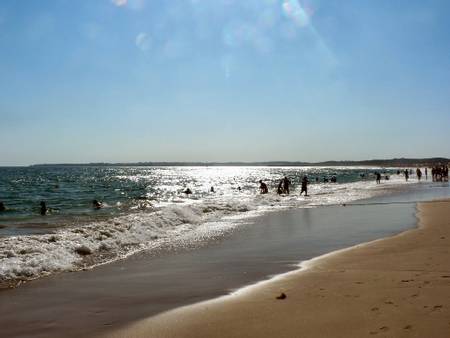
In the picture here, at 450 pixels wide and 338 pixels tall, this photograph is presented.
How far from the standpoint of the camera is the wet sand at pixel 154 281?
22.7 feet

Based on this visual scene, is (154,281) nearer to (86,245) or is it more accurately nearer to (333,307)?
(333,307)

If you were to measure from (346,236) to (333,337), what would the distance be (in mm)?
10363

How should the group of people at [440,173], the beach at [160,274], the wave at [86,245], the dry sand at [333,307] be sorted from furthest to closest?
1. the group of people at [440,173]
2. the wave at [86,245]
3. the beach at [160,274]
4. the dry sand at [333,307]

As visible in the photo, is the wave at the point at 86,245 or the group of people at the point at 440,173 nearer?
the wave at the point at 86,245

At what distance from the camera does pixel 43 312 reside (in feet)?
24.2

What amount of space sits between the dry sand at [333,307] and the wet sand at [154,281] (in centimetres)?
61

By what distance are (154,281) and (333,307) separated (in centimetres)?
399

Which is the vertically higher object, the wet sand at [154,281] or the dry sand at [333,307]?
the dry sand at [333,307]

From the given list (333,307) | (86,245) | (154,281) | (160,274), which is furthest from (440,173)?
(333,307)

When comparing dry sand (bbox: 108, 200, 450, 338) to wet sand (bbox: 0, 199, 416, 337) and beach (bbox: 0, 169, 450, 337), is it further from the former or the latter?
wet sand (bbox: 0, 199, 416, 337)

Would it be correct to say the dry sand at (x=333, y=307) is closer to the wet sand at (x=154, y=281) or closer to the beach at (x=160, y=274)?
the beach at (x=160, y=274)

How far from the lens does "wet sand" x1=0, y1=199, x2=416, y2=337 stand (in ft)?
22.7

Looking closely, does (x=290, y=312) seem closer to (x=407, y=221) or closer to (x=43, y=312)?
(x=43, y=312)

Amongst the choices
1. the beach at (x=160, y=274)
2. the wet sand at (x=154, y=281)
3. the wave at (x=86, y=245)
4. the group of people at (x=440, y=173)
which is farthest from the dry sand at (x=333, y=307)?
the group of people at (x=440, y=173)
